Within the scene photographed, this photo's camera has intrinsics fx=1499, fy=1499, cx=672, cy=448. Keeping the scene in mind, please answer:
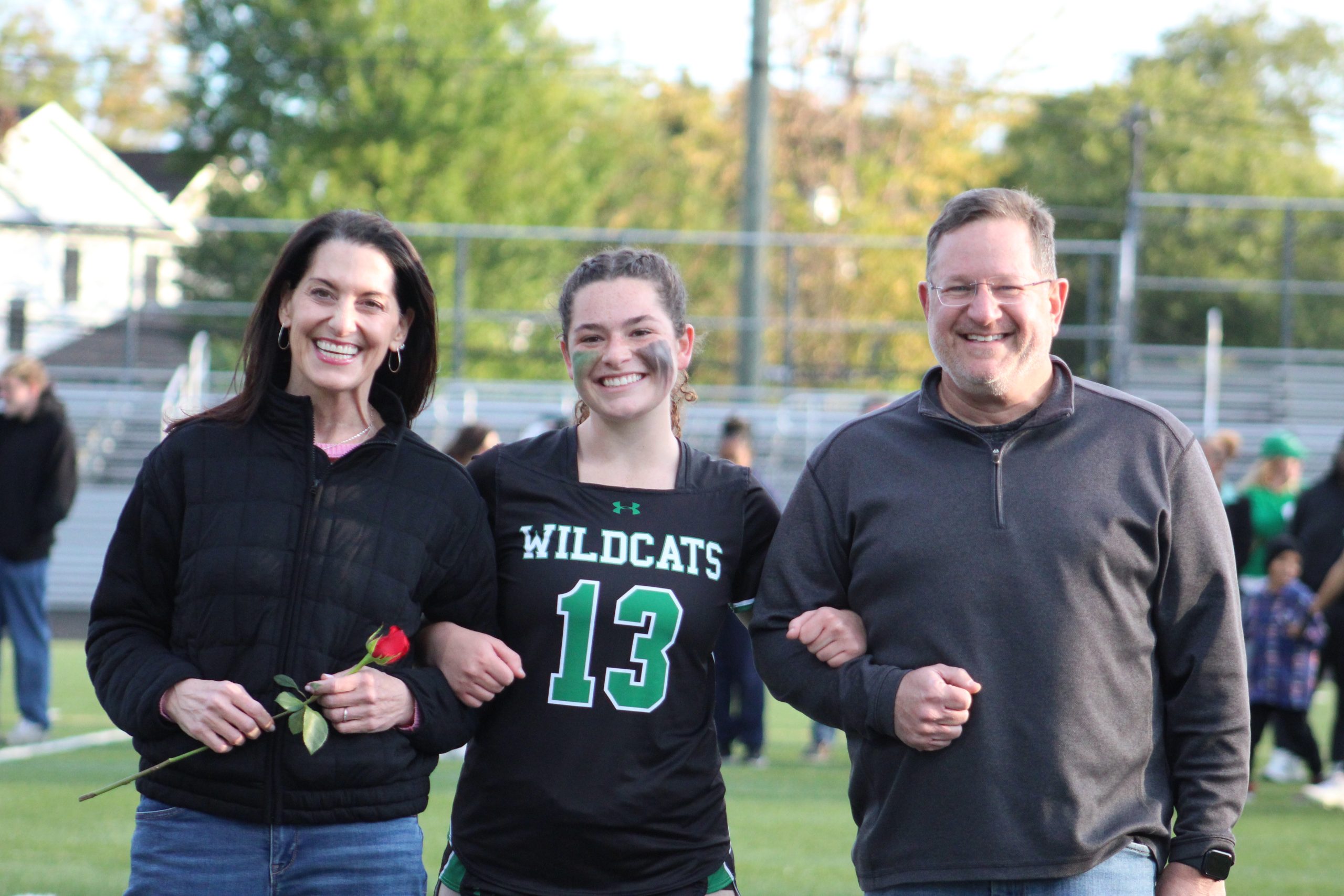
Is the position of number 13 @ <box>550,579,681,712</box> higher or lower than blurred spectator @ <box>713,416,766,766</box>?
higher

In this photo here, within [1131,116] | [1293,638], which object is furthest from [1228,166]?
[1293,638]

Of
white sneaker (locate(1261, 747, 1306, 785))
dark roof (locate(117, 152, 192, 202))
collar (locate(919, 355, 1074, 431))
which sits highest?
dark roof (locate(117, 152, 192, 202))

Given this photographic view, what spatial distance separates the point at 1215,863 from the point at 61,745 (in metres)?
8.10

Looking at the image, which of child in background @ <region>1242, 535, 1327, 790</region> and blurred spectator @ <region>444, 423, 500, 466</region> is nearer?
blurred spectator @ <region>444, 423, 500, 466</region>

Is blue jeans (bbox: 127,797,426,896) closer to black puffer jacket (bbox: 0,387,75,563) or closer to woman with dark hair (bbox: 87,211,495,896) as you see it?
woman with dark hair (bbox: 87,211,495,896)

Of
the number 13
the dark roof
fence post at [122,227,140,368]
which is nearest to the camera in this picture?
the number 13

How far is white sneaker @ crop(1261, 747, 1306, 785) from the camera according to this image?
30.1ft

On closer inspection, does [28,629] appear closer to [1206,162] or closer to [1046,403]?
[1046,403]

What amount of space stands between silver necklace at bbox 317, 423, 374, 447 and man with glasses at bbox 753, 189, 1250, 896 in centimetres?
92

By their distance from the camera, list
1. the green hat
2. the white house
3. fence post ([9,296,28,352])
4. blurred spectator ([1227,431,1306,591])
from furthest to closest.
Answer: the white house < fence post ([9,296,28,352]) < the green hat < blurred spectator ([1227,431,1306,591])

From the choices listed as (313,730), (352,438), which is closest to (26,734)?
(352,438)

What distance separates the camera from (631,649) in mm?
3121

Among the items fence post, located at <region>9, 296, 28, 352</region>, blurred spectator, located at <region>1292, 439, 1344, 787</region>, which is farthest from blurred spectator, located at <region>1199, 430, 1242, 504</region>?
fence post, located at <region>9, 296, 28, 352</region>

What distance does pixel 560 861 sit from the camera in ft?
10.00
